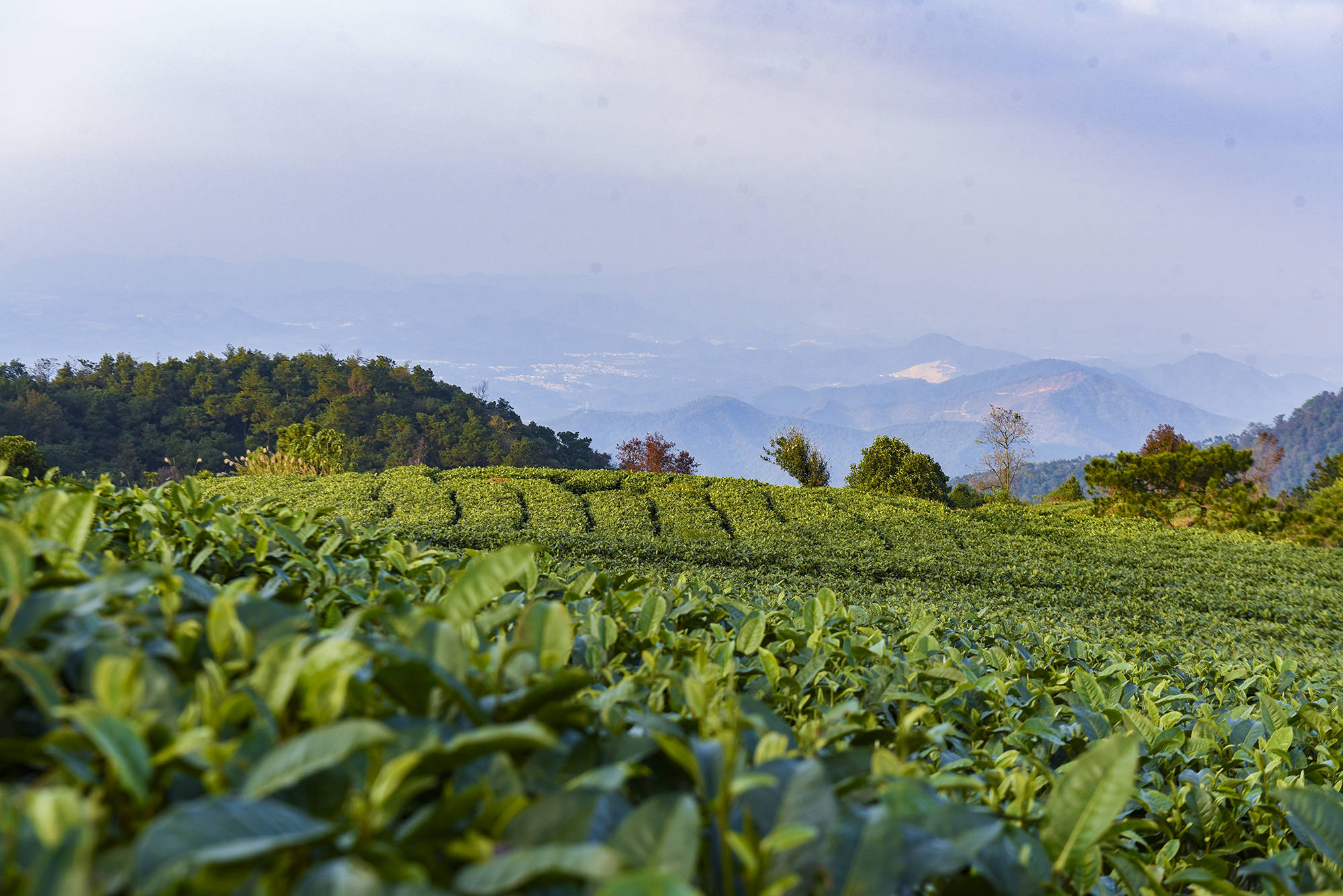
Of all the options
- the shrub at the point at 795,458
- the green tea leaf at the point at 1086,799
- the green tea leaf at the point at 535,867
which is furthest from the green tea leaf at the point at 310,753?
the shrub at the point at 795,458

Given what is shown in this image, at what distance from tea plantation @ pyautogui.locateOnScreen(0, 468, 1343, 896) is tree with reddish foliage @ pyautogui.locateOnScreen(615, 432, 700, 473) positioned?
81.9 ft

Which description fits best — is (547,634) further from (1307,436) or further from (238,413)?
(1307,436)

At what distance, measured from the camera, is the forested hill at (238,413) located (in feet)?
97.0

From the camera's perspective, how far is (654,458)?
28250 millimetres

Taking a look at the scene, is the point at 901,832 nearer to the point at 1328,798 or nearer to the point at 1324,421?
the point at 1328,798

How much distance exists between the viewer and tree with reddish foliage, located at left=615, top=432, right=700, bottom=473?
2825 centimetres

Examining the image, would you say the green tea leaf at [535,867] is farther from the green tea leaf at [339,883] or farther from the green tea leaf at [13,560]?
the green tea leaf at [13,560]

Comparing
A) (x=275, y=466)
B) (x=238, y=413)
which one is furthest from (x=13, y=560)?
(x=238, y=413)

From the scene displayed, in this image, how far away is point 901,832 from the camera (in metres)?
0.54

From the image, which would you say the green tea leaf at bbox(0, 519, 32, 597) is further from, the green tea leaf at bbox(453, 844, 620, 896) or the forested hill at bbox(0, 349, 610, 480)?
the forested hill at bbox(0, 349, 610, 480)

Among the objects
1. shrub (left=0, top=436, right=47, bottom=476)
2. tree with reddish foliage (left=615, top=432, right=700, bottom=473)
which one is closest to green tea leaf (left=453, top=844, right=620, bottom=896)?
shrub (left=0, top=436, right=47, bottom=476)

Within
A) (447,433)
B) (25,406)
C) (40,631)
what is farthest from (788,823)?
(25,406)

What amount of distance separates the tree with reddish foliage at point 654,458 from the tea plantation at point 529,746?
24969 millimetres

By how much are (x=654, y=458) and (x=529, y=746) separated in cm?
2770
